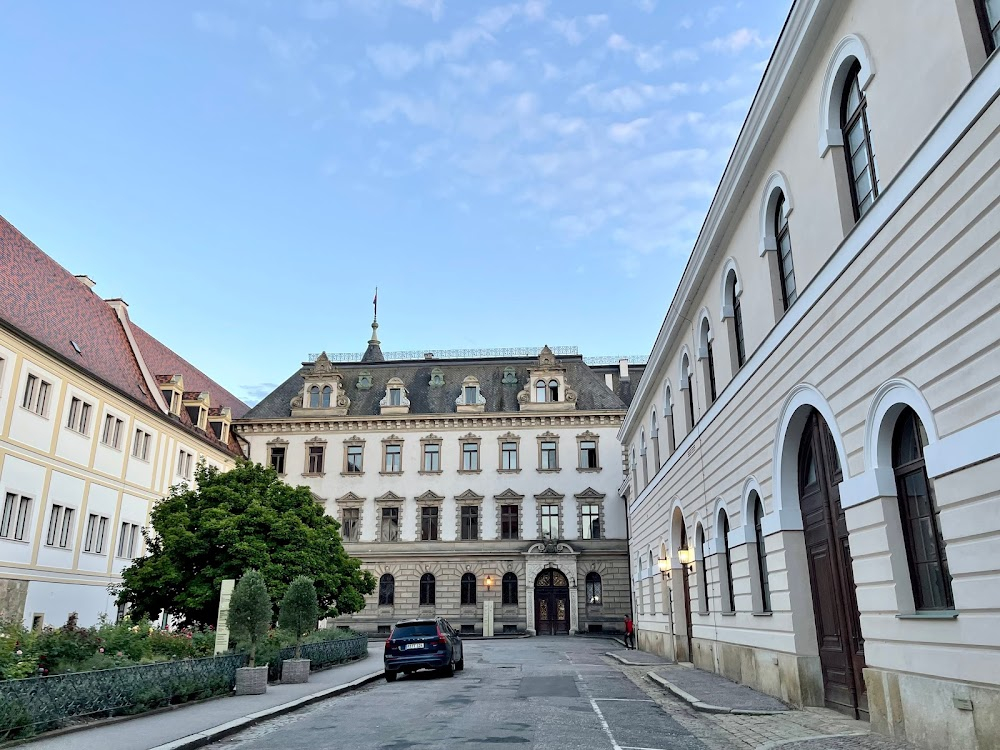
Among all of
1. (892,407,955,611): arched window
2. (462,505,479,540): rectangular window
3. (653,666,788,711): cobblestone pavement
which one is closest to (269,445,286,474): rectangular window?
(462,505,479,540): rectangular window

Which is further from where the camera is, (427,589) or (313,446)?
(313,446)

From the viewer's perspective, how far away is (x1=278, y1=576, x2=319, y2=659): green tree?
22.1m

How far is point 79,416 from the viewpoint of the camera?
32844 mm

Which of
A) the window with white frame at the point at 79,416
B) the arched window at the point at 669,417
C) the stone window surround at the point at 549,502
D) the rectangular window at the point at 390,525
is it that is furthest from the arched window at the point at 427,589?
the arched window at the point at 669,417

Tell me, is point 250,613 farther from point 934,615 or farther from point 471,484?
point 471,484

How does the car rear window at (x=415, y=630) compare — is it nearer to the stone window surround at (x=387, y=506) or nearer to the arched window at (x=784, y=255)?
the arched window at (x=784, y=255)

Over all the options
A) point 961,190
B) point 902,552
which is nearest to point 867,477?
point 902,552

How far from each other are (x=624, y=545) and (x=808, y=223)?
126 feet

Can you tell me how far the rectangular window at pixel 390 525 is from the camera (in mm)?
49812

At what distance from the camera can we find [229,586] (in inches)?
733

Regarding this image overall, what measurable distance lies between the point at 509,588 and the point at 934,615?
41.4 m

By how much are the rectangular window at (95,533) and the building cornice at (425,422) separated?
17.6 m

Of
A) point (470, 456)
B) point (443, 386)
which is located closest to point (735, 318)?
point (470, 456)

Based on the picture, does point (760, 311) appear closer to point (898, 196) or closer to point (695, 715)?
point (898, 196)
